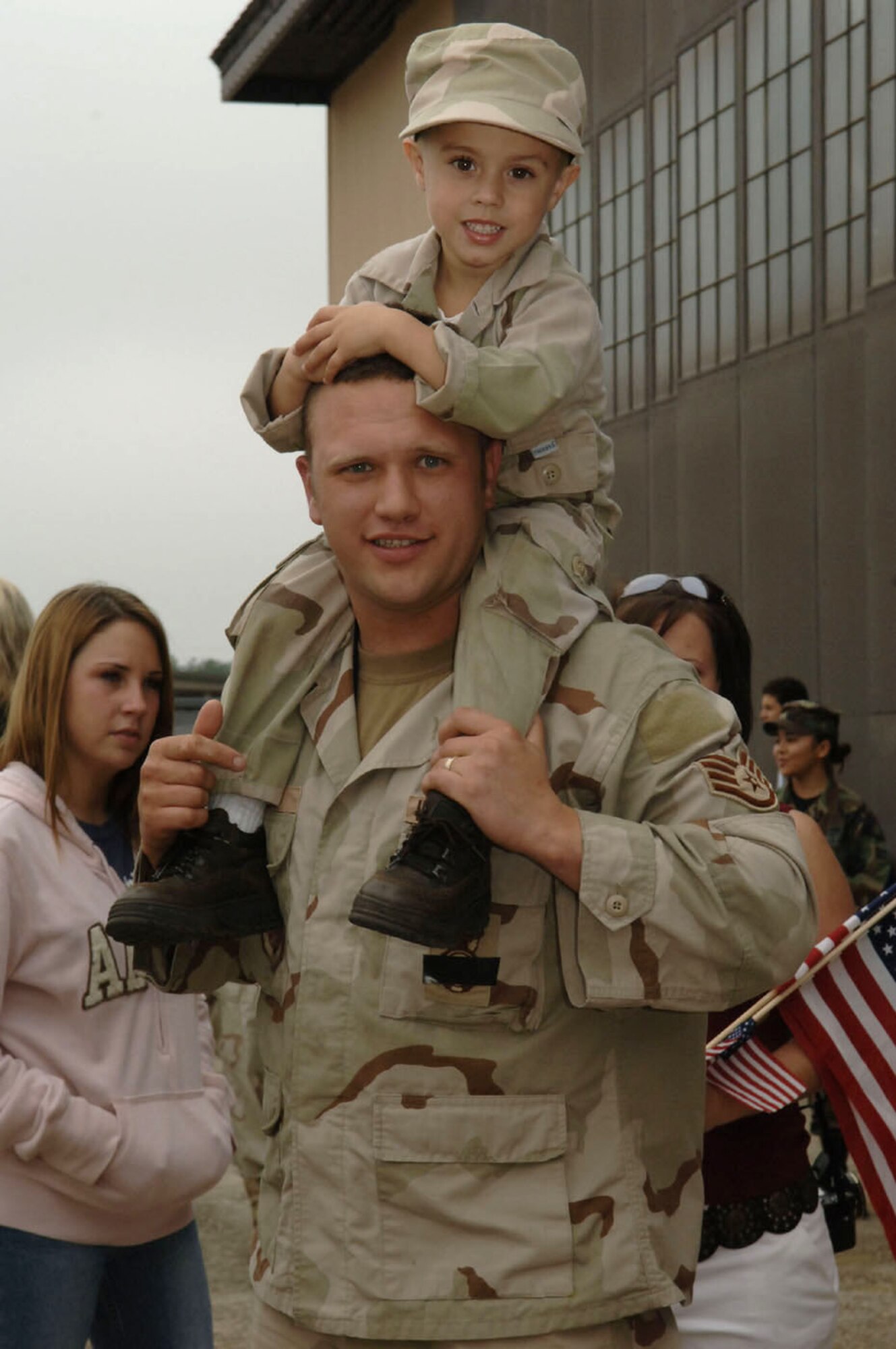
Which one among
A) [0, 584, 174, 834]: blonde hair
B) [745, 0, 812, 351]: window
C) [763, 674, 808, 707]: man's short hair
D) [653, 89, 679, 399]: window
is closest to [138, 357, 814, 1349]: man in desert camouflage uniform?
[0, 584, 174, 834]: blonde hair

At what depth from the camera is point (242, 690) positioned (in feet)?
9.57

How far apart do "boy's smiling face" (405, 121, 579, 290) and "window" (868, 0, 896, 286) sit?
27.7ft

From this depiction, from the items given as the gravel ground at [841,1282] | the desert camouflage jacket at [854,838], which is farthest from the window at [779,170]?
the gravel ground at [841,1282]

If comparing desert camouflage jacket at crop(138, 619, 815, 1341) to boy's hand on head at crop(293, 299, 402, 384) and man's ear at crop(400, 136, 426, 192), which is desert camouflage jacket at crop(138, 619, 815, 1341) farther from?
man's ear at crop(400, 136, 426, 192)

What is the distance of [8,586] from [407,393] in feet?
9.65

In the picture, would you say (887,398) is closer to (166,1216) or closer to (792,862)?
(166,1216)

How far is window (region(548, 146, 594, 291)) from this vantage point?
16.5m

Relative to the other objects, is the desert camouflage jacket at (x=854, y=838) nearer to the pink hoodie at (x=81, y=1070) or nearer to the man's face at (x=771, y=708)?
the man's face at (x=771, y=708)

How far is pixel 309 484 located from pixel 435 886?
2.52ft

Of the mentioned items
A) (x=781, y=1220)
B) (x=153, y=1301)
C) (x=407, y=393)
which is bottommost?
(x=153, y=1301)

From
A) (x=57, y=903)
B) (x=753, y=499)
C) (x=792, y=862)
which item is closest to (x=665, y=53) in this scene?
(x=753, y=499)

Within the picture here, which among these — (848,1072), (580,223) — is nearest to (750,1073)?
(848,1072)

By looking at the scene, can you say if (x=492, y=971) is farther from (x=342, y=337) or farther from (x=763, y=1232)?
(x=763, y=1232)

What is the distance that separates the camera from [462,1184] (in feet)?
8.36
